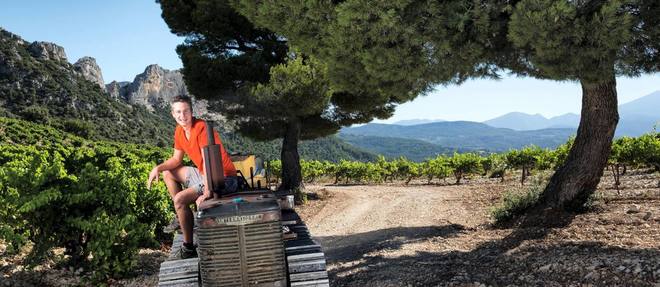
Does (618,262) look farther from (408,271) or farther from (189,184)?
(189,184)

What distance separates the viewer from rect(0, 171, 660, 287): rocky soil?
19.0 feet

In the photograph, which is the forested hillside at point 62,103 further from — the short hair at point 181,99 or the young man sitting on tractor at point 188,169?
the short hair at point 181,99

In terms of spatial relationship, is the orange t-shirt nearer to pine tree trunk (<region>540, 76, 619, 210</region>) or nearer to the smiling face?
the smiling face

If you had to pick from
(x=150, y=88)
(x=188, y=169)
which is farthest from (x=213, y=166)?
(x=150, y=88)

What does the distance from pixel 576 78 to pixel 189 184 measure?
544cm

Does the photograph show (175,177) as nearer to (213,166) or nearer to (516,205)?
(213,166)

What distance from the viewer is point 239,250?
14.3 feet

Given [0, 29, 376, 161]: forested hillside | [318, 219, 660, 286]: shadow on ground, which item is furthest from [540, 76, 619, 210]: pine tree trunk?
[0, 29, 376, 161]: forested hillside

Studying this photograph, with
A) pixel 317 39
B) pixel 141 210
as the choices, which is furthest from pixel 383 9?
pixel 141 210

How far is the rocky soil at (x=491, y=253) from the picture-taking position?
5777 mm

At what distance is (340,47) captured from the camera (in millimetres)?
7703

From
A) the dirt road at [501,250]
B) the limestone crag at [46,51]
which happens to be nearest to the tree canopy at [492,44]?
the dirt road at [501,250]

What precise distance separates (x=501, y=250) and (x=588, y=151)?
111 inches

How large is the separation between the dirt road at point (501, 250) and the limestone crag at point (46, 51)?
4136 inches
